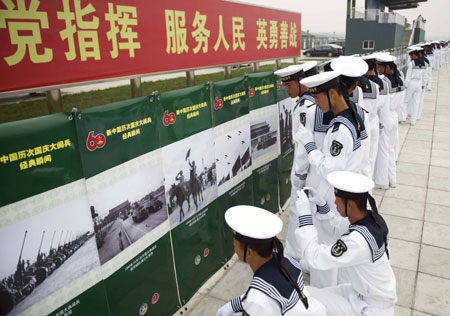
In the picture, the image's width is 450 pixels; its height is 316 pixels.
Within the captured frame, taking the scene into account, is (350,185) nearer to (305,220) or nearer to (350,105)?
(305,220)

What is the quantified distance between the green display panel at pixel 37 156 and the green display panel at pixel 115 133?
3.6 inches

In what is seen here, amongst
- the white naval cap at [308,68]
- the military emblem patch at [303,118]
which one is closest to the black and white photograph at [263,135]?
the military emblem patch at [303,118]

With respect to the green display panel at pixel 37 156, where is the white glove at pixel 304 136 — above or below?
below

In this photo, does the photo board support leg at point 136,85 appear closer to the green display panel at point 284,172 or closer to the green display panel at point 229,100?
the green display panel at point 229,100

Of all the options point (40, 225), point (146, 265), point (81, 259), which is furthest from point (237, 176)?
point (40, 225)

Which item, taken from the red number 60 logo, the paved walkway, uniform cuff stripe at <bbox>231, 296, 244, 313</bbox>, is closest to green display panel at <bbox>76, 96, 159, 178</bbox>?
the red number 60 logo

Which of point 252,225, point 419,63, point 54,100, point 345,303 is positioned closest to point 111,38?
point 54,100

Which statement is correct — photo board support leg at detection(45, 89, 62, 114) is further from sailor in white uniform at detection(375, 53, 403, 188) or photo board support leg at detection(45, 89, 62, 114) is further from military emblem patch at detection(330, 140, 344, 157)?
sailor in white uniform at detection(375, 53, 403, 188)

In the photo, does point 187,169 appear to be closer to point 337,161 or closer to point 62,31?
point 337,161

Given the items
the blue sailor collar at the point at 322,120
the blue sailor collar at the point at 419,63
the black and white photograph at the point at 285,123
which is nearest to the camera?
the blue sailor collar at the point at 322,120

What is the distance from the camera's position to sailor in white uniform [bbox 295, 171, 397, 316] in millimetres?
2645

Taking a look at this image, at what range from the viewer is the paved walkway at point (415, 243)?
12.8 feet

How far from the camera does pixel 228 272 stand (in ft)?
14.7

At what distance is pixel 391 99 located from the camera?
7.16 meters
